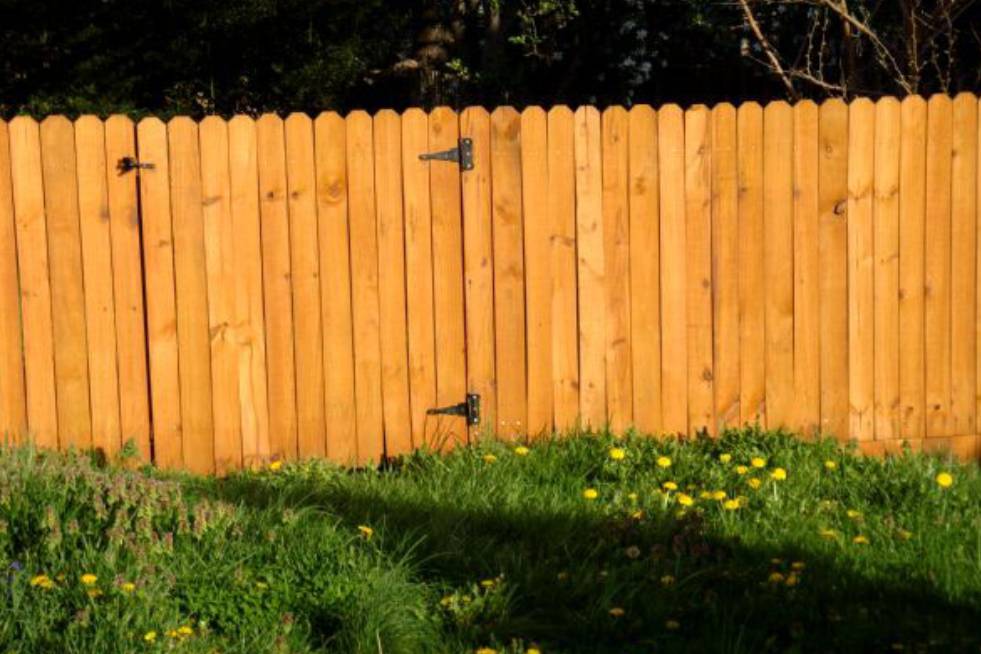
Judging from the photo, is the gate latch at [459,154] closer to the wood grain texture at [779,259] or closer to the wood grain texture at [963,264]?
the wood grain texture at [779,259]

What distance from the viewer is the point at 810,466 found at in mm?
6004

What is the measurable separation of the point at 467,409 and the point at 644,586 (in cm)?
184

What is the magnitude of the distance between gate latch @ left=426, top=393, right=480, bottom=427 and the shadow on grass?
98 cm

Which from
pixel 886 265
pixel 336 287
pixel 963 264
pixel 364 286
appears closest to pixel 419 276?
pixel 364 286

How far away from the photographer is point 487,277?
6.35m

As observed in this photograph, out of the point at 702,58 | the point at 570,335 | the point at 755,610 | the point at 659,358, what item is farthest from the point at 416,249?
the point at 702,58

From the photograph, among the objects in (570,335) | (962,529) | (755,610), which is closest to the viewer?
(755,610)

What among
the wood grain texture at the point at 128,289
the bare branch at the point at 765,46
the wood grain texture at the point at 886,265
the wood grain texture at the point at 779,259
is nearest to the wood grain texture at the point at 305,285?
the wood grain texture at the point at 128,289

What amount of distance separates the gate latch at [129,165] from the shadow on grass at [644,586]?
4.97 feet

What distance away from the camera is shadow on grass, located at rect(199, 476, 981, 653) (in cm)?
436

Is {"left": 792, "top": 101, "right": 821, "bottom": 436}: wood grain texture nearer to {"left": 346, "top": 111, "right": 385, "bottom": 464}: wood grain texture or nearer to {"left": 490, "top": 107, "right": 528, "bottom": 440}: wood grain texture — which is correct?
{"left": 490, "top": 107, "right": 528, "bottom": 440}: wood grain texture

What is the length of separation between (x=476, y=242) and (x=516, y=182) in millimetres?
304

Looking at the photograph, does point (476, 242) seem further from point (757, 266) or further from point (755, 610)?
point (755, 610)

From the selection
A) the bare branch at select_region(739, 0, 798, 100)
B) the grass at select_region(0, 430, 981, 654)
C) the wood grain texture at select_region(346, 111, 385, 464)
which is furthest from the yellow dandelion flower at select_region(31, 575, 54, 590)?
the bare branch at select_region(739, 0, 798, 100)
